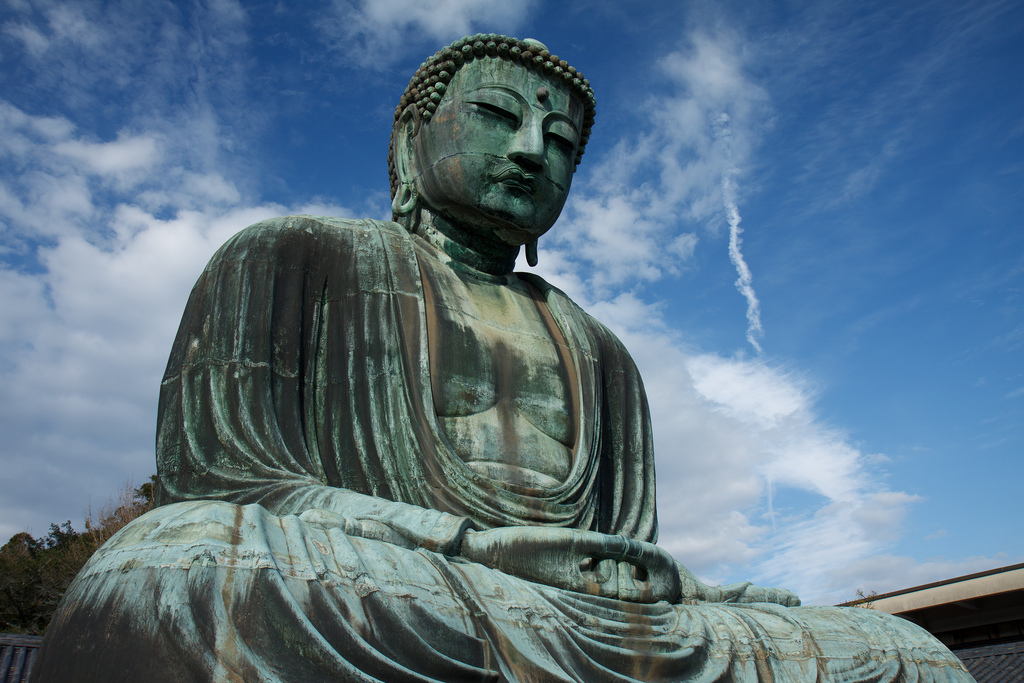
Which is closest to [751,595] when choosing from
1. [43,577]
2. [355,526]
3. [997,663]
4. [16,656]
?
[355,526]

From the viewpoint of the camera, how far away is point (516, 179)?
5543mm

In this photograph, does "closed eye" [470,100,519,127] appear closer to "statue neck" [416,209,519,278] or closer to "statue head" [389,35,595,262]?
"statue head" [389,35,595,262]

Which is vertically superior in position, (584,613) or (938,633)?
(938,633)

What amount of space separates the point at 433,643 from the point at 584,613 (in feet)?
2.79

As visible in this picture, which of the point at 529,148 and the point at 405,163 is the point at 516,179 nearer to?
the point at 529,148

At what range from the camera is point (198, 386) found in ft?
14.9

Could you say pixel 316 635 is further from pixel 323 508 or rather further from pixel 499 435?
pixel 499 435

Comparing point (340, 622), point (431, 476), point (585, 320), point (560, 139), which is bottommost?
point (340, 622)

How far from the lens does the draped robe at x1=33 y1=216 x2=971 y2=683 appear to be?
2822mm

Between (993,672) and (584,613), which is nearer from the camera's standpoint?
(584,613)

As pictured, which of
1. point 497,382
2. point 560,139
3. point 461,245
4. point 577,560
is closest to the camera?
point 577,560

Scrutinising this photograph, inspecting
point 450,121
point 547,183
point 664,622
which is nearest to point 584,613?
point 664,622

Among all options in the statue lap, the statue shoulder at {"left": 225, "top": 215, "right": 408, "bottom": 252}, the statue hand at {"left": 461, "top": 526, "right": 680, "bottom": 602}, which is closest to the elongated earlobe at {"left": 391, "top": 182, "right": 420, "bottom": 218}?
the statue shoulder at {"left": 225, "top": 215, "right": 408, "bottom": 252}

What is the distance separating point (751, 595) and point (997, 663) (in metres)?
8.09
